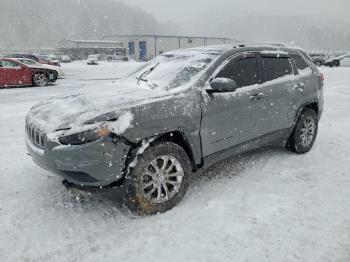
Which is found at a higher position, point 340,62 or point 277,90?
point 277,90

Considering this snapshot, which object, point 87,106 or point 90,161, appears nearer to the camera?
point 90,161

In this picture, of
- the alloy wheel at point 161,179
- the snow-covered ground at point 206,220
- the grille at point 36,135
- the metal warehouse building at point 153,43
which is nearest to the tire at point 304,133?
the snow-covered ground at point 206,220

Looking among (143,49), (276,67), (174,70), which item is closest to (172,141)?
(174,70)

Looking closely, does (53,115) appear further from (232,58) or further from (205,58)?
(232,58)

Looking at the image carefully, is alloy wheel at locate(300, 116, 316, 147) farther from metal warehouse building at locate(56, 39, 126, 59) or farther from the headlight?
metal warehouse building at locate(56, 39, 126, 59)

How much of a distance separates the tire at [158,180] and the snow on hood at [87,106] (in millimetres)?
465

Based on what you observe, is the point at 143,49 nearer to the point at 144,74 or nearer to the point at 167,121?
the point at 144,74

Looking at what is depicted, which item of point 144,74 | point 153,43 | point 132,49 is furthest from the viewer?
point 132,49

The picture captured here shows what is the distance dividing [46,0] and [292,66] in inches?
7881

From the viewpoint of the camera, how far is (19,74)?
53.3 ft

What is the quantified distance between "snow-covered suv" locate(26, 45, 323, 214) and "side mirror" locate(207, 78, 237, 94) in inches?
0.4

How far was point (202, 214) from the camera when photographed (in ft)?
12.9

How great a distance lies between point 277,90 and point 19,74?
45.8 feet

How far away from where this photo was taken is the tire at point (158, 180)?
3658 millimetres
